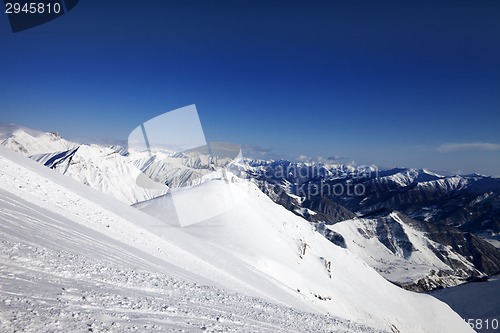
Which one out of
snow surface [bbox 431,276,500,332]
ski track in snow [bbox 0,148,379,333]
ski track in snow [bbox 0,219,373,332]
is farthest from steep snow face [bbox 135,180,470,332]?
ski track in snow [bbox 0,219,373,332]

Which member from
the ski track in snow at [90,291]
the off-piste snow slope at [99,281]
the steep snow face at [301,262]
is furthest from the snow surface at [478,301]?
the ski track in snow at [90,291]

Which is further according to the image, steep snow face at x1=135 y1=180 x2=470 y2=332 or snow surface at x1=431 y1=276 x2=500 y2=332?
snow surface at x1=431 y1=276 x2=500 y2=332

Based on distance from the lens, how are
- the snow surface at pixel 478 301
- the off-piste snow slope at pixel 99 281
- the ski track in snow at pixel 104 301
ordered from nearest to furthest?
the ski track in snow at pixel 104 301 < the off-piste snow slope at pixel 99 281 < the snow surface at pixel 478 301

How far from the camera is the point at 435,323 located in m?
76.4

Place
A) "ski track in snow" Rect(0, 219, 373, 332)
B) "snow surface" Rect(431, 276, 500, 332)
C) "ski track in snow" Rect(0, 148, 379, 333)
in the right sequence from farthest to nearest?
"snow surface" Rect(431, 276, 500, 332) → "ski track in snow" Rect(0, 148, 379, 333) → "ski track in snow" Rect(0, 219, 373, 332)

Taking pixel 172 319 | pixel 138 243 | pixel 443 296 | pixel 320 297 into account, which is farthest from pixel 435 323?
pixel 172 319

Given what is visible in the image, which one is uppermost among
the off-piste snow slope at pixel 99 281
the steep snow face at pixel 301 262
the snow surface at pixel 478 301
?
the off-piste snow slope at pixel 99 281

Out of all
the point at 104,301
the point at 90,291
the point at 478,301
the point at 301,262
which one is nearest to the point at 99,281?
the point at 90,291

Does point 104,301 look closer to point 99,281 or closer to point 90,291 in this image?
point 90,291

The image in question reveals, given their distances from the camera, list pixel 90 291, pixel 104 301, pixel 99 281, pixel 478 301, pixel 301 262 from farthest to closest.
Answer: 1. pixel 478 301
2. pixel 301 262
3. pixel 99 281
4. pixel 90 291
5. pixel 104 301

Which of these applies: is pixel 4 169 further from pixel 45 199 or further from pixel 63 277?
pixel 63 277

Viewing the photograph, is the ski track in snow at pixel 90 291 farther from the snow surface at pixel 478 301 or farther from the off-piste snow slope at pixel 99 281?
the snow surface at pixel 478 301

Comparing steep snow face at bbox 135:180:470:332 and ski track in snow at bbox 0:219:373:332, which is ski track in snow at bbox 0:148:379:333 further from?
steep snow face at bbox 135:180:470:332

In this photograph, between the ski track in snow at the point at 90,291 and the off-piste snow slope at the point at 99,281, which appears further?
the off-piste snow slope at the point at 99,281
